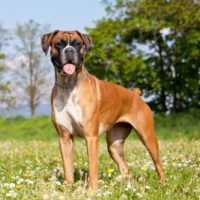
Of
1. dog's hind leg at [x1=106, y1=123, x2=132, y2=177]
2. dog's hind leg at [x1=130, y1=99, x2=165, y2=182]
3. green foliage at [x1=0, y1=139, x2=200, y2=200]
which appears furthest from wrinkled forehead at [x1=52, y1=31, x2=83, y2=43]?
dog's hind leg at [x1=106, y1=123, x2=132, y2=177]

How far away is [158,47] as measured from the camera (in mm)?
18453

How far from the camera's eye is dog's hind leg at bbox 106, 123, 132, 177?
188 inches

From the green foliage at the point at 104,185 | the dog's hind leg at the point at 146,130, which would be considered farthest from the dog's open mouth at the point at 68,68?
the dog's hind leg at the point at 146,130

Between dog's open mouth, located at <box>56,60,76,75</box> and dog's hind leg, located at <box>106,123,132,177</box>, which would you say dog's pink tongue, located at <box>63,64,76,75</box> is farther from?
dog's hind leg, located at <box>106,123,132,177</box>

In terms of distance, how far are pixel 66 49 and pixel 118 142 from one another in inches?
76.9

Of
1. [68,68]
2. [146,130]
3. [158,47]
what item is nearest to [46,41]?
[68,68]

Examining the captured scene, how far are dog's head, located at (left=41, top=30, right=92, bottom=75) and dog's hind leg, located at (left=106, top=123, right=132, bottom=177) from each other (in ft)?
5.09

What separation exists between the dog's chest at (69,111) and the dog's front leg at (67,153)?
0.15 meters

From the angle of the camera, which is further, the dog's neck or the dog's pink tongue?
the dog's neck

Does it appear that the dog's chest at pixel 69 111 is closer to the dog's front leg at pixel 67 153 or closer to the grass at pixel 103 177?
the dog's front leg at pixel 67 153

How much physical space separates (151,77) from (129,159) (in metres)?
12.4

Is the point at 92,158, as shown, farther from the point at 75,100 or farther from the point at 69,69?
the point at 69,69

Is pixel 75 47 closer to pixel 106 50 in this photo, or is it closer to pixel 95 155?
pixel 95 155

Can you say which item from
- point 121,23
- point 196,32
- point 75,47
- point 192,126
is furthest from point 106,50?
point 75,47
